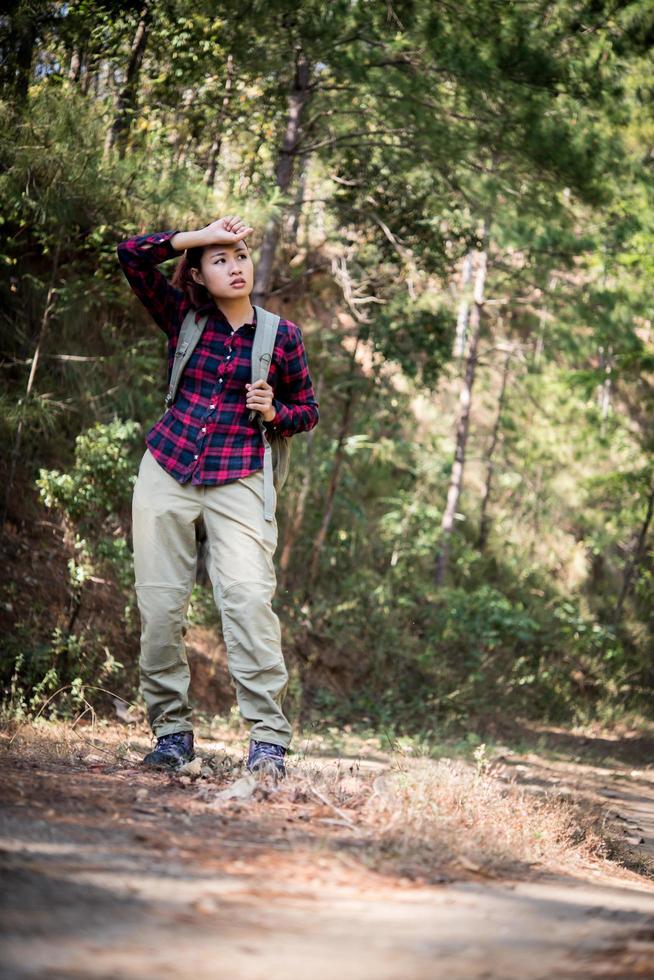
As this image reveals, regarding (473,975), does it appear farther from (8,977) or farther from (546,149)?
(546,149)

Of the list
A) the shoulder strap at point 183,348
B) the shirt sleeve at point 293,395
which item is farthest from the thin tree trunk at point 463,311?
the shoulder strap at point 183,348

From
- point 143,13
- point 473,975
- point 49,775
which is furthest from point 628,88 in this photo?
point 473,975

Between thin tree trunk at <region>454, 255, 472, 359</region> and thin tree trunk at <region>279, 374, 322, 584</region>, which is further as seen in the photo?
thin tree trunk at <region>454, 255, 472, 359</region>

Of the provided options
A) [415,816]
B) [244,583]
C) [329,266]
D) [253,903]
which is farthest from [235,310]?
[329,266]

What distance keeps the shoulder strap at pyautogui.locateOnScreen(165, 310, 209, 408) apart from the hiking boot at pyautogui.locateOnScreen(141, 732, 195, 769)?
141cm

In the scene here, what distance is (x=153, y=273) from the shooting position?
4457mm

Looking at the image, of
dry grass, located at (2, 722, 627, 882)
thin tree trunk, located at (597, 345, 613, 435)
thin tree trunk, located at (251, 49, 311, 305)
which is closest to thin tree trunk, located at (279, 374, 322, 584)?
thin tree trunk, located at (251, 49, 311, 305)

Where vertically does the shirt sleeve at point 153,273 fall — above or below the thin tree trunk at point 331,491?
above

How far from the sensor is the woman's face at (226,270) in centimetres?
432

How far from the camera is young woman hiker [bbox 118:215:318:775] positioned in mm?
4145

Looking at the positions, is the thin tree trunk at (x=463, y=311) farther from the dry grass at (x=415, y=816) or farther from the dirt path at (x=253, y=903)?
the dirt path at (x=253, y=903)

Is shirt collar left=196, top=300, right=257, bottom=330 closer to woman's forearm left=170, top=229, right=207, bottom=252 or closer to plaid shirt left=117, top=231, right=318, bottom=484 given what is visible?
plaid shirt left=117, top=231, right=318, bottom=484

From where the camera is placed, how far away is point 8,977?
5.65 feet

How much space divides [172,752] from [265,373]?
1643 mm
